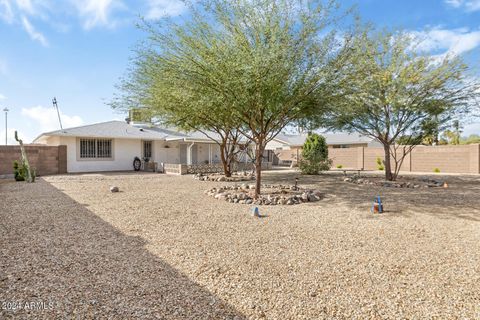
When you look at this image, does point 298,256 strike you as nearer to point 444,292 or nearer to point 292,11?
point 444,292

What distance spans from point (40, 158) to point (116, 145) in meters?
4.52

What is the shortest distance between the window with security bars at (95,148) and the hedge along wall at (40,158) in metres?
1.19

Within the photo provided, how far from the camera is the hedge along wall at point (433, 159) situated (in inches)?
813

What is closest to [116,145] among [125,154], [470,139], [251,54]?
[125,154]

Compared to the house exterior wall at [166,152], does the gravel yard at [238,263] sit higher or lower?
lower

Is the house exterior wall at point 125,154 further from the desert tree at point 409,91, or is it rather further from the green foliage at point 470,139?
the green foliage at point 470,139

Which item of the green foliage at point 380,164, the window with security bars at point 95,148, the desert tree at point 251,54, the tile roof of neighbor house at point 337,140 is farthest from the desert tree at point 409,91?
the tile roof of neighbor house at point 337,140

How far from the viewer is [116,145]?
20.7 meters

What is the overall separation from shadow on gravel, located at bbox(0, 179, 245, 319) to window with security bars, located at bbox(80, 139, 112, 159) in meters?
15.0

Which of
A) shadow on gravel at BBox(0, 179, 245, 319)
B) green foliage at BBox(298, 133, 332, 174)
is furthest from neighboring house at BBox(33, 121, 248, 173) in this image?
shadow on gravel at BBox(0, 179, 245, 319)

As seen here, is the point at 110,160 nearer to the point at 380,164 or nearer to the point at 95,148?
the point at 95,148

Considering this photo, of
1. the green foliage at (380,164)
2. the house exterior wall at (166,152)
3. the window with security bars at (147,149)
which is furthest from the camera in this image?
the green foliage at (380,164)

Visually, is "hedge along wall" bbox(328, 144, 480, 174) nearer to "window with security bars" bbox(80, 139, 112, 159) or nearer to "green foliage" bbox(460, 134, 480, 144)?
"green foliage" bbox(460, 134, 480, 144)

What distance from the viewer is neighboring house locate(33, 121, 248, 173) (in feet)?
62.6
